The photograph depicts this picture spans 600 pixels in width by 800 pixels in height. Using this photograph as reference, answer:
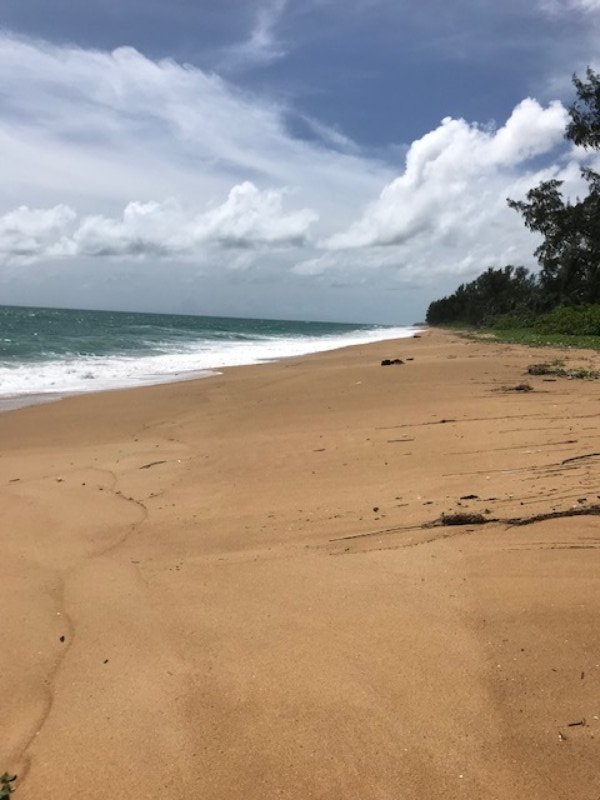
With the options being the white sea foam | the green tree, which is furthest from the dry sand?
the green tree

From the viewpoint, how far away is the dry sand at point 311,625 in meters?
2.30

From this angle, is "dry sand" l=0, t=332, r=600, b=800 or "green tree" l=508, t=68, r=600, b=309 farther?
"green tree" l=508, t=68, r=600, b=309

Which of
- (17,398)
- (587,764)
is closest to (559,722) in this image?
(587,764)

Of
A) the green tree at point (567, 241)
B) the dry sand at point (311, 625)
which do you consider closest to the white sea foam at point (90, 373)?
the dry sand at point (311, 625)

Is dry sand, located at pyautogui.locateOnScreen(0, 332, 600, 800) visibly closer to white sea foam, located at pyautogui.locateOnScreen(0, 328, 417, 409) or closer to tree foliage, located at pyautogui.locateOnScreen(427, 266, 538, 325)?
white sea foam, located at pyautogui.locateOnScreen(0, 328, 417, 409)

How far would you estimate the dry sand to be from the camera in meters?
2.30

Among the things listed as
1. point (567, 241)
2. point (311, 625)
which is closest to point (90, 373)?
point (311, 625)

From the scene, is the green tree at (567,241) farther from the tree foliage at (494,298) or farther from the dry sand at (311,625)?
the dry sand at (311,625)

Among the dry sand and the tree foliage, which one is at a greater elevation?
the tree foliage

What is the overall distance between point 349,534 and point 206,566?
42.3 inches

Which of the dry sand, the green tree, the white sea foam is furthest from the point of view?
the green tree

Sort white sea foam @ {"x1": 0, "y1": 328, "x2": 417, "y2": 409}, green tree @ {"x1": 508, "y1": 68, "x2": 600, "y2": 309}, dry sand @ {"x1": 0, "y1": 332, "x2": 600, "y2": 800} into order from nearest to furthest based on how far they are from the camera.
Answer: dry sand @ {"x1": 0, "y1": 332, "x2": 600, "y2": 800} < white sea foam @ {"x1": 0, "y1": 328, "x2": 417, "y2": 409} < green tree @ {"x1": 508, "y1": 68, "x2": 600, "y2": 309}

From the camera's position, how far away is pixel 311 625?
3230 mm

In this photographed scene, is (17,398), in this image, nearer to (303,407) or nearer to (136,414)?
(136,414)
